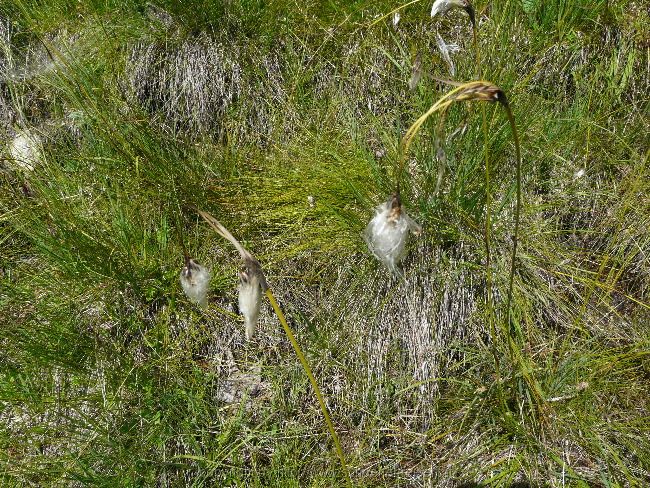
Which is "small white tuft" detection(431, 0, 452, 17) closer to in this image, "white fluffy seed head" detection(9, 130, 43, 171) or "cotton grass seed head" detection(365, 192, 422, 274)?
"cotton grass seed head" detection(365, 192, 422, 274)

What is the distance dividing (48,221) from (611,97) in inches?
60.9

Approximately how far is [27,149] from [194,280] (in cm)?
119

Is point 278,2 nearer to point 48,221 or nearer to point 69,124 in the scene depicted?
point 69,124

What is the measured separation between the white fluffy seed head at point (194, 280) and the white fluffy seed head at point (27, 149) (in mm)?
930

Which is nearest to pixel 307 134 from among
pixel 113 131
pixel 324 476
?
pixel 113 131

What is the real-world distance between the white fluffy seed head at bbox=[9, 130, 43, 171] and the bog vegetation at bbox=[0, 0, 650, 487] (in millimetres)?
18

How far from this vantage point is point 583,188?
1462 millimetres

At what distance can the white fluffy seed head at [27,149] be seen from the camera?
63.2 inches

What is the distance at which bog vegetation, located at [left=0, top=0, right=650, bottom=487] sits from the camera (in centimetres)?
125

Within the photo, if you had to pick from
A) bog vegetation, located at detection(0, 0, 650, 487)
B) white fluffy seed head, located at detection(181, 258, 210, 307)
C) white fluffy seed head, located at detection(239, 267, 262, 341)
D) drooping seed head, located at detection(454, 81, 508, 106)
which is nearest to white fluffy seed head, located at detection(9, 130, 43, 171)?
bog vegetation, located at detection(0, 0, 650, 487)

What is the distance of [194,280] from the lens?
86 centimetres

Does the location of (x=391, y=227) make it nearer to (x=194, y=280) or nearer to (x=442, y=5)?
(x=194, y=280)

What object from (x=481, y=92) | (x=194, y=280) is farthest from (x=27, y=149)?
(x=481, y=92)

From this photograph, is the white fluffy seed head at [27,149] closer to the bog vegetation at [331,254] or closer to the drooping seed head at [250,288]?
the bog vegetation at [331,254]
